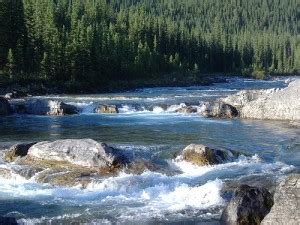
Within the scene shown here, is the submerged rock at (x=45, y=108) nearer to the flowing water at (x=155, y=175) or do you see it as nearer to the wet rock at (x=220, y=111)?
the flowing water at (x=155, y=175)

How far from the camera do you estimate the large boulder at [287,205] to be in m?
17.8

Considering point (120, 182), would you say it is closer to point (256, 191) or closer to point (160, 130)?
point (256, 191)

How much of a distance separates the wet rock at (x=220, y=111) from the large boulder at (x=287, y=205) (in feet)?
119

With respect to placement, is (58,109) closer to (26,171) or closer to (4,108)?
(4,108)

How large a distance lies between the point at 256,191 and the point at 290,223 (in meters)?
3.25

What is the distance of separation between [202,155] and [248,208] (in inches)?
393

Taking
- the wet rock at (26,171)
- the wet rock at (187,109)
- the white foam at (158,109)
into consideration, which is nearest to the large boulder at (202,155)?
the wet rock at (26,171)

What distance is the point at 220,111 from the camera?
55.2 m

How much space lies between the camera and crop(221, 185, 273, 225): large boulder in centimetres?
1978

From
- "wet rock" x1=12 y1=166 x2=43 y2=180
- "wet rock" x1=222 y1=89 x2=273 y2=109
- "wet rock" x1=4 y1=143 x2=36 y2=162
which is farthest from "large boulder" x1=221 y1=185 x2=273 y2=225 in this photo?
"wet rock" x1=222 y1=89 x2=273 y2=109

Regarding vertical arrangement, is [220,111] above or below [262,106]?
below

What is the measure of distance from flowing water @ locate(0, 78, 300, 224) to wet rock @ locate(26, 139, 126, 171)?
1.27 m

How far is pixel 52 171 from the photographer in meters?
27.8

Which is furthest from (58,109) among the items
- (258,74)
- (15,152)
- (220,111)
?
(258,74)
